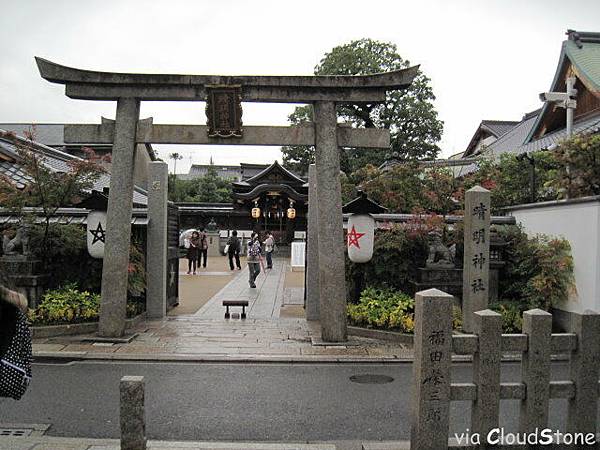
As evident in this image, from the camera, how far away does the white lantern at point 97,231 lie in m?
11.3

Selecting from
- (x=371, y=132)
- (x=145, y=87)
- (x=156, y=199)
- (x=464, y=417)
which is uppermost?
(x=145, y=87)

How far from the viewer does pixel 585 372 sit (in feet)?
14.9

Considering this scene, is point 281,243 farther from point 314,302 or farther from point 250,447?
point 250,447

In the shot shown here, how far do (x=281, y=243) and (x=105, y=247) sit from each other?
102 feet

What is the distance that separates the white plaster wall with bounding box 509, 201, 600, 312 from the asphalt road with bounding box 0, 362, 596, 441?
2.07 metres

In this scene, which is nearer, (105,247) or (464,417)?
(464,417)

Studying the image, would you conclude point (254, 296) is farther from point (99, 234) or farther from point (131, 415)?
point (131, 415)

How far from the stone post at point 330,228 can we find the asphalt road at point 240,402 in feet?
5.45

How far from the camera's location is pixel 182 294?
1812 centimetres

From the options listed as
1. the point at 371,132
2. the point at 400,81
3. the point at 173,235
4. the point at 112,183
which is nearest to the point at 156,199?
the point at 173,235

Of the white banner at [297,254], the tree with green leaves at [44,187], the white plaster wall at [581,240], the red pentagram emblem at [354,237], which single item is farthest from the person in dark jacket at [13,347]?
the white banner at [297,254]

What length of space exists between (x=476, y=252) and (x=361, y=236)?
2.41 m

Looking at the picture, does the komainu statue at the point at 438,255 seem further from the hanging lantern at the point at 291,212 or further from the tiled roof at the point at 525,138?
the hanging lantern at the point at 291,212

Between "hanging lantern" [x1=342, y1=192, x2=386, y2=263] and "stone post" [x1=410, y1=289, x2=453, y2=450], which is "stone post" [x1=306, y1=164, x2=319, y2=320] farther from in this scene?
"stone post" [x1=410, y1=289, x2=453, y2=450]
